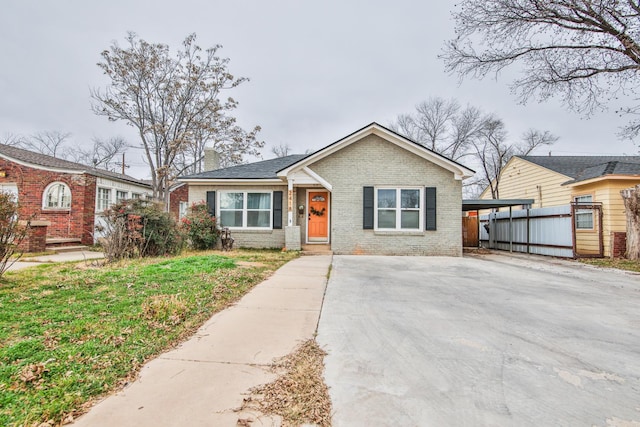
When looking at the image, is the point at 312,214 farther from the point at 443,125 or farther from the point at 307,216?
the point at 443,125

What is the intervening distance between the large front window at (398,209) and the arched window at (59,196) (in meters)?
13.2

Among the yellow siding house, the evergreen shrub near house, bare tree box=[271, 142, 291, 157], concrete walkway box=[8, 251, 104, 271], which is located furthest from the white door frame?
bare tree box=[271, 142, 291, 157]

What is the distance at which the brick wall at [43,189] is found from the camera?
40.1ft

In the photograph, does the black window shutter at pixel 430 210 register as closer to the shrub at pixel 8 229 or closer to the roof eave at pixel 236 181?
the roof eave at pixel 236 181

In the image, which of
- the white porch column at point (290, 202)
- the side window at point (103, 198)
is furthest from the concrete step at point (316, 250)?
the side window at point (103, 198)

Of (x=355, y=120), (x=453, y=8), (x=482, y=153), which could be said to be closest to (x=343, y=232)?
(x=453, y=8)

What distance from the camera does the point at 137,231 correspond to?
7.86 m

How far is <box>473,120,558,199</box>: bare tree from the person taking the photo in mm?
27141

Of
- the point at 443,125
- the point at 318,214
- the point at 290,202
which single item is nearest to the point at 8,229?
the point at 290,202

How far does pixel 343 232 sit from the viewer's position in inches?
422

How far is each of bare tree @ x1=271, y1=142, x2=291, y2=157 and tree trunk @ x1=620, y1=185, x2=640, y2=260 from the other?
30223 millimetres

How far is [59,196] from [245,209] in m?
8.16

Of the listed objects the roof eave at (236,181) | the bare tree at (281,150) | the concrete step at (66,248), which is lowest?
the concrete step at (66,248)

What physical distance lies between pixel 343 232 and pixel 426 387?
8643 millimetres
